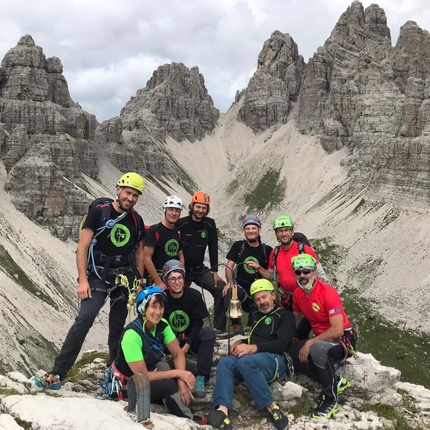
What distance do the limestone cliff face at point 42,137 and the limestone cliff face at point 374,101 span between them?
61457mm

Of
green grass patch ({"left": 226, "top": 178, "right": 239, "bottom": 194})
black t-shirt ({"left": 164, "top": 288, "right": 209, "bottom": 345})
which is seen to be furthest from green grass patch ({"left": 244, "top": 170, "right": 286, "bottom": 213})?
black t-shirt ({"left": 164, "top": 288, "right": 209, "bottom": 345})

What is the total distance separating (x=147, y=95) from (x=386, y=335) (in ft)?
500

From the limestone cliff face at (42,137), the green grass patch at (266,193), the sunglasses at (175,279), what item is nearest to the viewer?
the sunglasses at (175,279)

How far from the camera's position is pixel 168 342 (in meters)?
11.2

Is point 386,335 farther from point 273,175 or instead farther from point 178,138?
point 178,138

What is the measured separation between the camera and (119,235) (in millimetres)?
12500

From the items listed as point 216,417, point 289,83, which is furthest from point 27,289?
point 289,83

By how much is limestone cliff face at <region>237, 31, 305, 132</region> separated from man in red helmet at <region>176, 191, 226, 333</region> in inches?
5666

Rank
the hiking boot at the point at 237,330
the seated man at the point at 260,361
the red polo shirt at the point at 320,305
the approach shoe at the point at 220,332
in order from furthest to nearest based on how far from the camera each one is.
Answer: the approach shoe at the point at 220,332 < the hiking boot at the point at 237,330 < the red polo shirt at the point at 320,305 < the seated man at the point at 260,361

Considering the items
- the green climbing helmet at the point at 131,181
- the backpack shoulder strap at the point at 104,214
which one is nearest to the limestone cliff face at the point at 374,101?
the green climbing helmet at the point at 131,181

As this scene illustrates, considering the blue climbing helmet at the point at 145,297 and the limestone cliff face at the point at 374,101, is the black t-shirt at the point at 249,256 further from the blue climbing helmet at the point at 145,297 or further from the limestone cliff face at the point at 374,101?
the limestone cliff face at the point at 374,101

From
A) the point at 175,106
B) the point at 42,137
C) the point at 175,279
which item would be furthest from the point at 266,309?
the point at 175,106

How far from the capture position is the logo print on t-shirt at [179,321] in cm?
1259

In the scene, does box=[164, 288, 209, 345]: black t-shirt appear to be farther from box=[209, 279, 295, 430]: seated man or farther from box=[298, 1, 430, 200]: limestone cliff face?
box=[298, 1, 430, 200]: limestone cliff face
